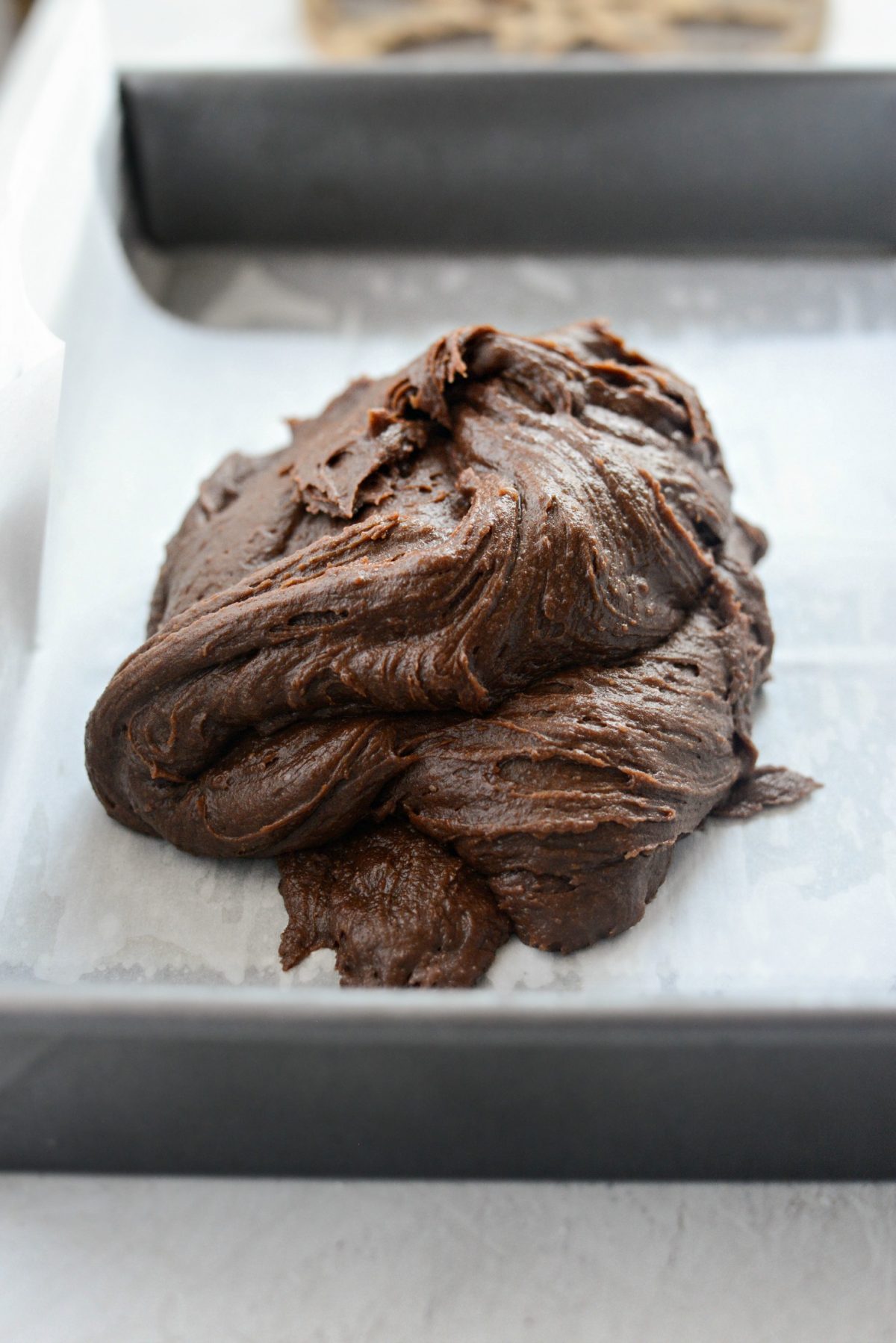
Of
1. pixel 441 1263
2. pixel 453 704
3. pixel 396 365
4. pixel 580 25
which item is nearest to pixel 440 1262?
pixel 441 1263

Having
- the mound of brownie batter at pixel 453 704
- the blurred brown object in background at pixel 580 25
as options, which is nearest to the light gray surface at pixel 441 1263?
the mound of brownie batter at pixel 453 704

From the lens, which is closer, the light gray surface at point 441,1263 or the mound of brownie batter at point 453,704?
the light gray surface at point 441,1263

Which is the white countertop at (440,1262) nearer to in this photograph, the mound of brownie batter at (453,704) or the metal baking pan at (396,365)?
the metal baking pan at (396,365)

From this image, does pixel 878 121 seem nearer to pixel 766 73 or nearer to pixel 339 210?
pixel 766 73

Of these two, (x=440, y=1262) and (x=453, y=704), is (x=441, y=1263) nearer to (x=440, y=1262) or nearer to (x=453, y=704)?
(x=440, y=1262)

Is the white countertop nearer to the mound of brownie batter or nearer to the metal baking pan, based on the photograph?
the metal baking pan

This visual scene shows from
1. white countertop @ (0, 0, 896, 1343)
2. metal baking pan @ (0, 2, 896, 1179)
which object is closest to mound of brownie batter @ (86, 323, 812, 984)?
metal baking pan @ (0, 2, 896, 1179)
